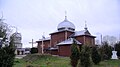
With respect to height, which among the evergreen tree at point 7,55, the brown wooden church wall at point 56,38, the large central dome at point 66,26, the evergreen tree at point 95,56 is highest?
the large central dome at point 66,26

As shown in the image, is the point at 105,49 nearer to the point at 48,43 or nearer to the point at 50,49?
the point at 50,49

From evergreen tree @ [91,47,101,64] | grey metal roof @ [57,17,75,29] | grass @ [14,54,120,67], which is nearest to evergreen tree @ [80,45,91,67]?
grass @ [14,54,120,67]

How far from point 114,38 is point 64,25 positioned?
27.7 m

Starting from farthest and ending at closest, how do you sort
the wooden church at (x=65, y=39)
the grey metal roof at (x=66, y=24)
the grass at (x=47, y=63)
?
1. the grey metal roof at (x=66, y=24)
2. the wooden church at (x=65, y=39)
3. the grass at (x=47, y=63)

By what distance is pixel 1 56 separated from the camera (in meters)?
10.1

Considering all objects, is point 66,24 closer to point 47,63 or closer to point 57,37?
point 57,37

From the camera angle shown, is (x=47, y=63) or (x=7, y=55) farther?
(x=47, y=63)

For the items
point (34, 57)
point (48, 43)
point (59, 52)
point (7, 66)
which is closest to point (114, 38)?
point (48, 43)

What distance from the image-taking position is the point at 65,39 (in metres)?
39.1

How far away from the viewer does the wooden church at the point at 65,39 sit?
3588 centimetres

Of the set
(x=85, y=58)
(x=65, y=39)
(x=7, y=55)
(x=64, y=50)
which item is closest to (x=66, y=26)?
(x=65, y=39)

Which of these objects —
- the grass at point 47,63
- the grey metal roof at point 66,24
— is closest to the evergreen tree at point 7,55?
the grass at point 47,63

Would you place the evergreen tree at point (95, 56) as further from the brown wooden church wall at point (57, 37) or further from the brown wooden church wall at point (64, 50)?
the brown wooden church wall at point (57, 37)

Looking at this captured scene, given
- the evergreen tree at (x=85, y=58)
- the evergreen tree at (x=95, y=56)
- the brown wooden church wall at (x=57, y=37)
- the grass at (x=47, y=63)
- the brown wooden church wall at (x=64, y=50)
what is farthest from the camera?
the brown wooden church wall at (x=57, y=37)
